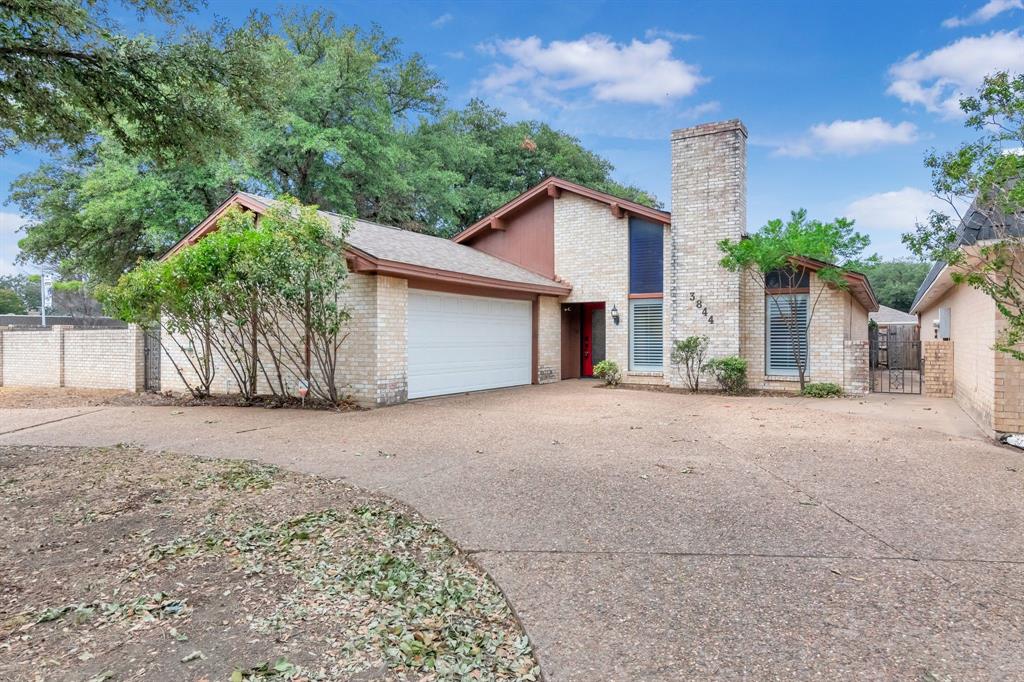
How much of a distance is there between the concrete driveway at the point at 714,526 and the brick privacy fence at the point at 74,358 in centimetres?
523

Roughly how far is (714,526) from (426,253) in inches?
398

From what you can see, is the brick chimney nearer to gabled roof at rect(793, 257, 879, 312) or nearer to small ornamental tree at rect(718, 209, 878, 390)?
small ornamental tree at rect(718, 209, 878, 390)

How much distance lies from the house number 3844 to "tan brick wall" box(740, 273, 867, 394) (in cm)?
73

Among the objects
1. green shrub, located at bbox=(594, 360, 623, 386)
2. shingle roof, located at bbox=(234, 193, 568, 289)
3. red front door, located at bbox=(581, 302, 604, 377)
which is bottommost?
green shrub, located at bbox=(594, 360, 623, 386)

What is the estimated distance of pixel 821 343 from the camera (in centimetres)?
1279

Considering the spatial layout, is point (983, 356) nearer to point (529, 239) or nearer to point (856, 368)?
point (856, 368)

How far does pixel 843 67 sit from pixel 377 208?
16038 millimetres

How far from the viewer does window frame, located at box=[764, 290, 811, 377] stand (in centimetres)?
1290

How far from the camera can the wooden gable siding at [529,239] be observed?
16156 mm

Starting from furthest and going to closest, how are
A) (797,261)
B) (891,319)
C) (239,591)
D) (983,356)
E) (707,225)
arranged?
1. (891,319)
2. (707,225)
3. (797,261)
4. (983,356)
5. (239,591)

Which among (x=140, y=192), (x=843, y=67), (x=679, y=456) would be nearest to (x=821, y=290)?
(x=843, y=67)

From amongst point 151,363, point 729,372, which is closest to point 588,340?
point 729,372

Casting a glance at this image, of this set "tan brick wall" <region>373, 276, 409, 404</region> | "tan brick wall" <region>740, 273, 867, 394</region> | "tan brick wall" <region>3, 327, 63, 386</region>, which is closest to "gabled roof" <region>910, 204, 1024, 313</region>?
"tan brick wall" <region>740, 273, 867, 394</region>

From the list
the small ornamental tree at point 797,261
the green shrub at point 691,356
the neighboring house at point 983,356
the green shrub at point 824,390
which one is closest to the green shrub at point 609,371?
the green shrub at point 691,356
